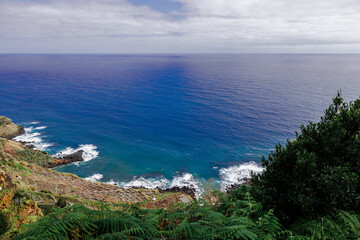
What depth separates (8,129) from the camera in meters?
57.2

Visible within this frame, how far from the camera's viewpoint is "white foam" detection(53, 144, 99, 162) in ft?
159

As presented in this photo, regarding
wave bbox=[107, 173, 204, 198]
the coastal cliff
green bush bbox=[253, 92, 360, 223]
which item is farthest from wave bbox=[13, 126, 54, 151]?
green bush bbox=[253, 92, 360, 223]

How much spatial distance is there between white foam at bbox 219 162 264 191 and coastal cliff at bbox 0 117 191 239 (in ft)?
34.2

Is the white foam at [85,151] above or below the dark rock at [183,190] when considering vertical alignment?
above

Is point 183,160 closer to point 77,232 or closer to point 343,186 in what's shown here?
point 343,186

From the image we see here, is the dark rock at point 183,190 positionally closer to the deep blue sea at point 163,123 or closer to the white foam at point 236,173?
the deep blue sea at point 163,123

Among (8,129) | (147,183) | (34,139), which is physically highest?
(8,129)

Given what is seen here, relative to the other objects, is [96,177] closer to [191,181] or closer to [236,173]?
[191,181]

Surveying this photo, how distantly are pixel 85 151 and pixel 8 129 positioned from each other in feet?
87.8

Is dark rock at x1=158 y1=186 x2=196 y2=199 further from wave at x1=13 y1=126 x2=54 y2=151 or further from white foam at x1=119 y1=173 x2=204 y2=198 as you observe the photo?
wave at x1=13 y1=126 x2=54 y2=151

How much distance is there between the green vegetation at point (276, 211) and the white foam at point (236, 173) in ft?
92.6

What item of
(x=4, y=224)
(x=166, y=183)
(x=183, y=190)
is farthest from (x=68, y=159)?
(x=4, y=224)

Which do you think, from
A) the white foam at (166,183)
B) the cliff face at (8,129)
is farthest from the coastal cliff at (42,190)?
the white foam at (166,183)

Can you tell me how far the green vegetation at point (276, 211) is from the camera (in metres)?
5.56
